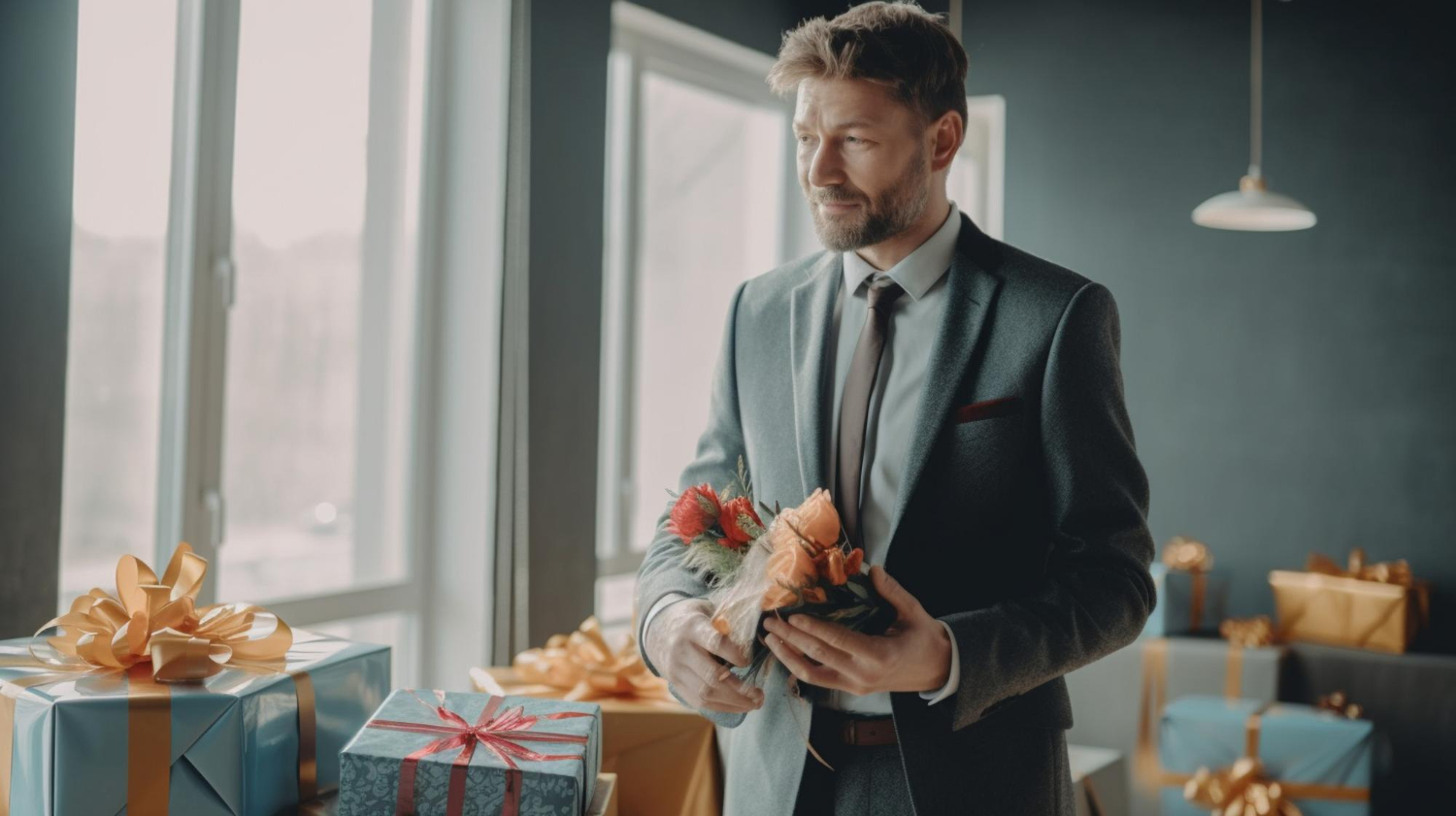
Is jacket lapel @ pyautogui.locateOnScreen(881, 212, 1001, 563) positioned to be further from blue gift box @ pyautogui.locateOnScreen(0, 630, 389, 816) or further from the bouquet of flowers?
blue gift box @ pyautogui.locateOnScreen(0, 630, 389, 816)

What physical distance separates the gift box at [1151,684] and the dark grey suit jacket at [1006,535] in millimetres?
2251

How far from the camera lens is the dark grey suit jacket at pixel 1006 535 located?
128cm

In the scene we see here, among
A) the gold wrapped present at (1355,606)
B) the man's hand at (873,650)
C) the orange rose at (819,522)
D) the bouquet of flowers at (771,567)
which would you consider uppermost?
the orange rose at (819,522)

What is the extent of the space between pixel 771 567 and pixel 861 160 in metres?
0.54

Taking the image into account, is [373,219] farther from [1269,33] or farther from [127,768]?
[1269,33]

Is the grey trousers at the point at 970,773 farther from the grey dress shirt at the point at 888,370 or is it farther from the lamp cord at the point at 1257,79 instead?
the lamp cord at the point at 1257,79

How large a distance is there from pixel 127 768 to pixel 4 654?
0.93 ft

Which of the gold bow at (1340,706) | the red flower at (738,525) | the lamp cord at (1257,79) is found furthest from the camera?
the lamp cord at (1257,79)

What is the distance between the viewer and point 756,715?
58.1 inches

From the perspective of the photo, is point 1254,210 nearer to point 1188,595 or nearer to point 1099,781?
point 1188,595

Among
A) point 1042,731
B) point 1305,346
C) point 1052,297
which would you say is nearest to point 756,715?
point 1042,731

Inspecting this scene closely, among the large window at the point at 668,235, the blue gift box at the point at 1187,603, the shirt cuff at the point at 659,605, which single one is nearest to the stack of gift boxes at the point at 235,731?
the shirt cuff at the point at 659,605

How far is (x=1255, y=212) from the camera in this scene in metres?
3.66

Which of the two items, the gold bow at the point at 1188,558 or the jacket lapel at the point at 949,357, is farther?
the gold bow at the point at 1188,558
